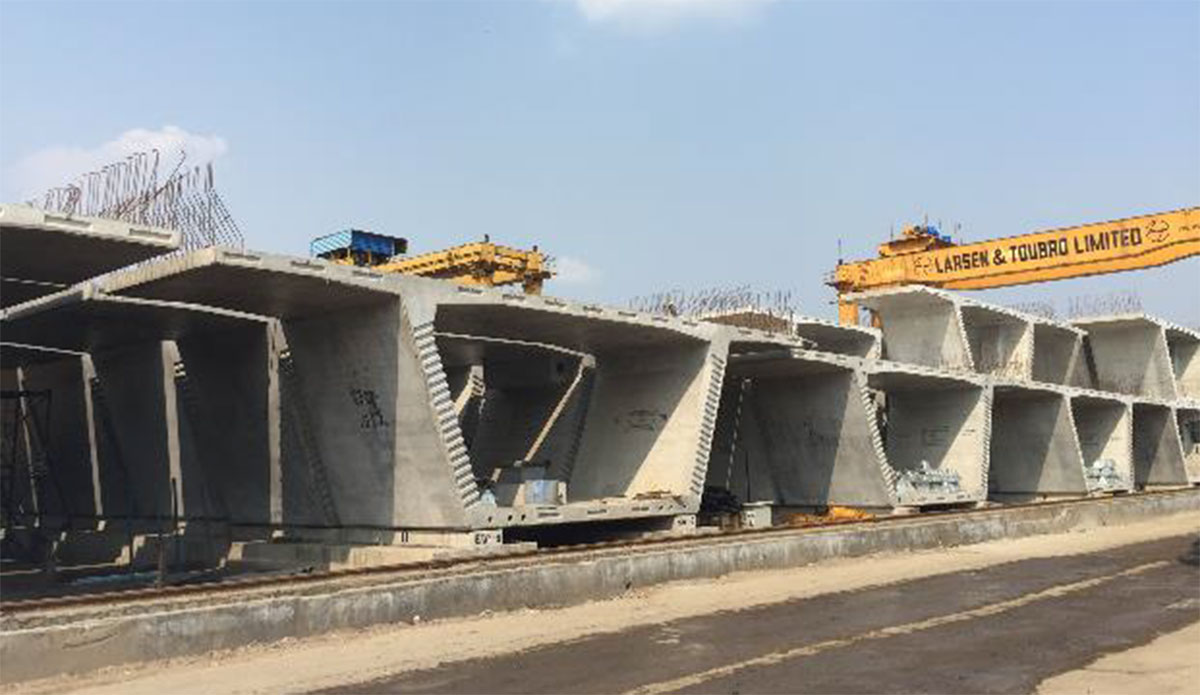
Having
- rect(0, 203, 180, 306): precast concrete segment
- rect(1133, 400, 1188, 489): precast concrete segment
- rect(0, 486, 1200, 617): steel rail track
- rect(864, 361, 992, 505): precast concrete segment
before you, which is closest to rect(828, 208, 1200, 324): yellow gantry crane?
rect(864, 361, 992, 505): precast concrete segment

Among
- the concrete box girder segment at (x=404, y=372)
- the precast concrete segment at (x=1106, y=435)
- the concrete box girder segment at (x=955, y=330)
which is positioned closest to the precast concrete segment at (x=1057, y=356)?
the concrete box girder segment at (x=955, y=330)

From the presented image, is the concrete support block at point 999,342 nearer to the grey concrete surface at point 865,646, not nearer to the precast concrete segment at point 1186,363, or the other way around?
the precast concrete segment at point 1186,363

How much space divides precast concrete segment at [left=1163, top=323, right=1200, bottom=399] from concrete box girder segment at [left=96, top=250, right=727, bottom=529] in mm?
50449

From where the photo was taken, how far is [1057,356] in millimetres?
60250

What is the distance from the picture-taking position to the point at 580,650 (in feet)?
45.8

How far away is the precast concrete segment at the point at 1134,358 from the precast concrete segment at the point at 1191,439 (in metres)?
4.79

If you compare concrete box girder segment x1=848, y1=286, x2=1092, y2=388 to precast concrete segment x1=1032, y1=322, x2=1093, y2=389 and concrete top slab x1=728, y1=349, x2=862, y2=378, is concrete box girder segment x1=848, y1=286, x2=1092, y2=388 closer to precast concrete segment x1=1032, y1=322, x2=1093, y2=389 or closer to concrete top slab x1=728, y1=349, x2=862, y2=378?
precast concrete segment x1=1032, y1=322, x2=1093, y2=389

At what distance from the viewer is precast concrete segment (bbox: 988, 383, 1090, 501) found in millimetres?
50188

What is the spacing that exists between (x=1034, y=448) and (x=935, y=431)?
29.0ft

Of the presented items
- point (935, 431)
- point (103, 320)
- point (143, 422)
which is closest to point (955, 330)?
point (935, 431)

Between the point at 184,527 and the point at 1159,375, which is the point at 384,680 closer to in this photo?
the point at 184,527

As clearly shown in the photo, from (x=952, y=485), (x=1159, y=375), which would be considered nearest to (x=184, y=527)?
(x=952, y=485)

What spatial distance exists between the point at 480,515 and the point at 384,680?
1211 cm

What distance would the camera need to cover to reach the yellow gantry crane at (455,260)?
2021 inches
